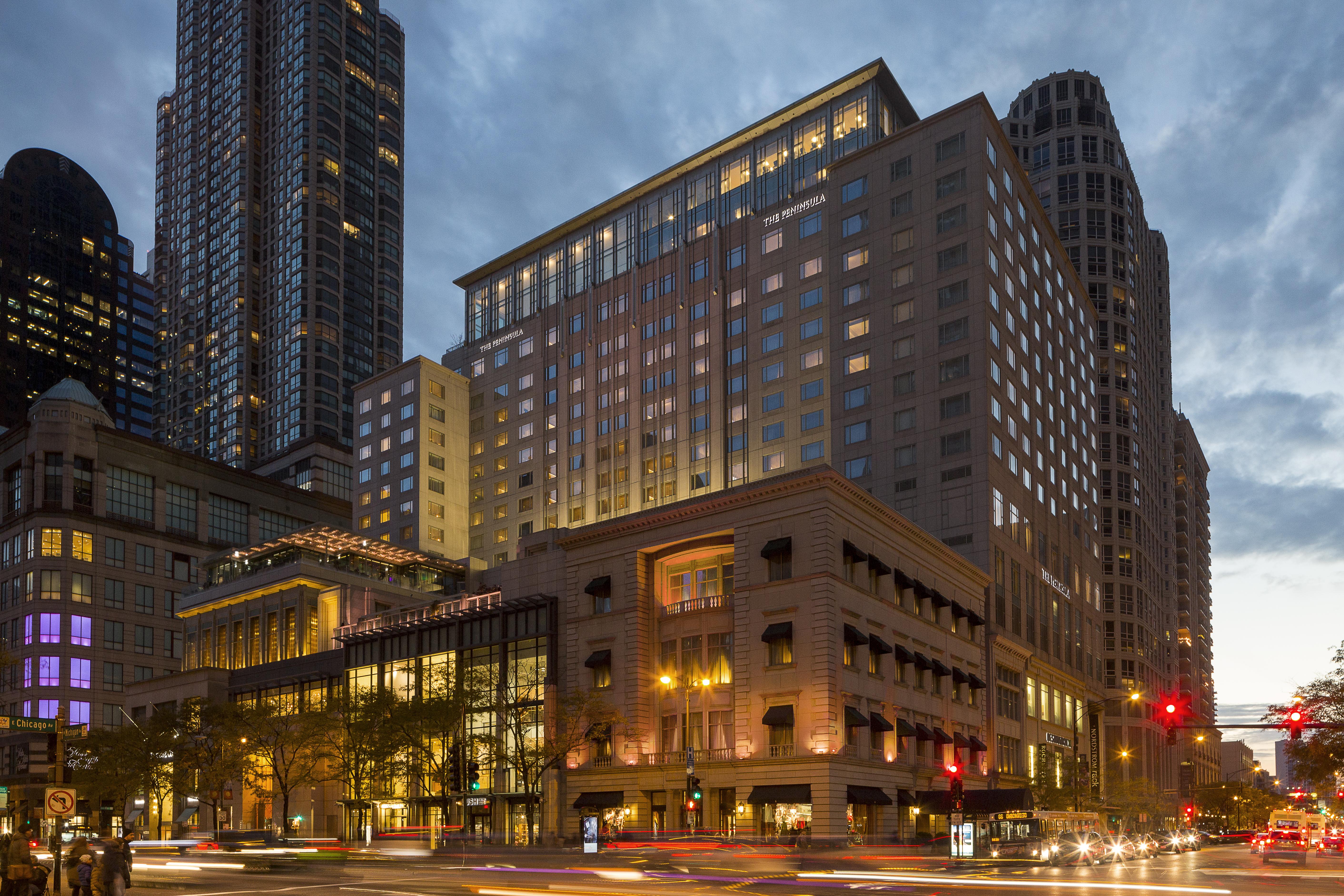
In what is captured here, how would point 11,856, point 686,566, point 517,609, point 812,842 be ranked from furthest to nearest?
point 517,609
point 686,566
point 812,842
point 11,856

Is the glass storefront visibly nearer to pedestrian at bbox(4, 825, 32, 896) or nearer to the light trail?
the light trail

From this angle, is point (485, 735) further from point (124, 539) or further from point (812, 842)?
point (124, 539)

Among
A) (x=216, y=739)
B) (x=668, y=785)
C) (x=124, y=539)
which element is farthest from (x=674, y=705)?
(x=124, y=539)

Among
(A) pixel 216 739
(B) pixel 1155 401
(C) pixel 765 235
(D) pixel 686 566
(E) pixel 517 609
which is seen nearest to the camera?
(D) pixel 686 566

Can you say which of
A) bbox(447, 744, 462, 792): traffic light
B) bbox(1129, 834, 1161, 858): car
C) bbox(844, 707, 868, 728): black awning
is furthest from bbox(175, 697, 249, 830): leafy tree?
bbox(1129, 834, 1161, 858): car

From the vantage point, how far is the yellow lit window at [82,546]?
133000 mm

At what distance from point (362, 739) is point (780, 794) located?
29.8 metres

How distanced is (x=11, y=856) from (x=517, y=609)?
6024 cm

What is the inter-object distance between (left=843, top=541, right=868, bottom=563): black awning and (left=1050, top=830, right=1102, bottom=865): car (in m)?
19.3

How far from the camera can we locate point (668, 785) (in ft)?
249

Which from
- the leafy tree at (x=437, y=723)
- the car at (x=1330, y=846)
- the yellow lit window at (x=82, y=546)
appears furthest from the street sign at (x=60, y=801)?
the yellow lit window at (x=82, y=546)

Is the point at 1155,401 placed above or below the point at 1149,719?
above

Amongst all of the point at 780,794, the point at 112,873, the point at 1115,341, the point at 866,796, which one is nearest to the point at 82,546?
the point at 780,794

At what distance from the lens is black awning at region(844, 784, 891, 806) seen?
70688 mm
